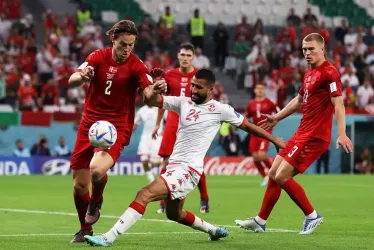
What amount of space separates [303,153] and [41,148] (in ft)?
60.9

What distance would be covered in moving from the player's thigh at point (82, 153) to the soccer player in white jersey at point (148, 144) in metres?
10.9

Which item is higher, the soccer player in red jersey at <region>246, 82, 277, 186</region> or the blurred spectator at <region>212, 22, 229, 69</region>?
the blurred spectator at <region>212, 22, 229, 69</region>

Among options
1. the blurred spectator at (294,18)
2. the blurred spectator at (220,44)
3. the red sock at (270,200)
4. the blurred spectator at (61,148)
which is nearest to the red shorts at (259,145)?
the blurred spectator at (61,148)

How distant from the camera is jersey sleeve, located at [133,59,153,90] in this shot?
11.2 metres

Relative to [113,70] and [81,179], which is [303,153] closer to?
[113,70]

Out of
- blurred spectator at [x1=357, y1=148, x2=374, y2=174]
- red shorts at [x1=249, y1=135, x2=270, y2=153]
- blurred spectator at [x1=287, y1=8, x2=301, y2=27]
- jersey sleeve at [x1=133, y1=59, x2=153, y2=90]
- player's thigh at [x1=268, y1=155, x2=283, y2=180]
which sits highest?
blurred spectator at [x1=287, y1=8, x2=301, y2=27]

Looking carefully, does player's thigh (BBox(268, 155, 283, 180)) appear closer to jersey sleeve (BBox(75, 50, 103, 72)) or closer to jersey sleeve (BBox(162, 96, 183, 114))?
jersey sleeve (BBox(162, 96, 183, 114))

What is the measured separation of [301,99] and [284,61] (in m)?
24.2

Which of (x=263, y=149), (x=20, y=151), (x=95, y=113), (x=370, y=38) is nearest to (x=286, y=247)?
(x=95, y=113)

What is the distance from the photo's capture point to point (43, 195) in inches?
810

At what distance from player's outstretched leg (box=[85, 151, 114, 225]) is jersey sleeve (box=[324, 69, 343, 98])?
117 inches

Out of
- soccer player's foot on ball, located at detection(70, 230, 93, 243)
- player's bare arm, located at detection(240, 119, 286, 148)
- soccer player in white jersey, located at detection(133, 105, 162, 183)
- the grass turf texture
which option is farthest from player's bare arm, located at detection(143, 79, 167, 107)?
soccer player in white jersey, located at detection(133, 105, 162, 183)

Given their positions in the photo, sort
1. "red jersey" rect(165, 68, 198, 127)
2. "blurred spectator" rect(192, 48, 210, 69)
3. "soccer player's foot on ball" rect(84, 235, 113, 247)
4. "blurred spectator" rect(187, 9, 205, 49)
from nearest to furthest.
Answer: "soccer player's foot on ball" rect(84, 235, 113, 247) → "red jersey" rect(165, 68, 198, 127) → "blurred spectator" rect(192, 48, 210, 69) → "blurred spectator" rect(187, 9, 205, 49)

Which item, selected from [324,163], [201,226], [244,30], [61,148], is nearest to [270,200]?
[201,226]
